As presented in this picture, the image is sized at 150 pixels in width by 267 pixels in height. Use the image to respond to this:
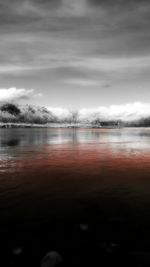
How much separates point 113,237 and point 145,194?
7132 mm

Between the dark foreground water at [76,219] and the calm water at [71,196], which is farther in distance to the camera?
the calm water at [71,196]

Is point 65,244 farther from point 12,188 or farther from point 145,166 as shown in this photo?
point 145,166

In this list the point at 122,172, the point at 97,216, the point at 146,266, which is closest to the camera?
the point at 146,266

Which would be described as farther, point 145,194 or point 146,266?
point 145,194

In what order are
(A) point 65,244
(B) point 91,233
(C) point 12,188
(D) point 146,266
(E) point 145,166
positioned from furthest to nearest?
(E) point 145,166, (C) point 12,188, (B) point 91,233, (A) point 65,244, (D) point 146,266

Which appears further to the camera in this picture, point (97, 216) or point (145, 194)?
point (145, 194)

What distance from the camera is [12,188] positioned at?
1828 centimetres

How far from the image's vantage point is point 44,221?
1199cm

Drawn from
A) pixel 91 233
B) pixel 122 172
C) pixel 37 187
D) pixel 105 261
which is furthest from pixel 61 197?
pixel 122 172

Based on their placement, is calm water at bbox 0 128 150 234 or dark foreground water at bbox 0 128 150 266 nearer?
dark foreground water at bbox 0 128 150 266

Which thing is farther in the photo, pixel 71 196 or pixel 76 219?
pixel 71 196

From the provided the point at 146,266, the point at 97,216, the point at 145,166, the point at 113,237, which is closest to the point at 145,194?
the point at 97,216

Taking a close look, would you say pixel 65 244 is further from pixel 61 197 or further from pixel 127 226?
pixel 61 197

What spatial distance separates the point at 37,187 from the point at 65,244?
9344 millimetres
